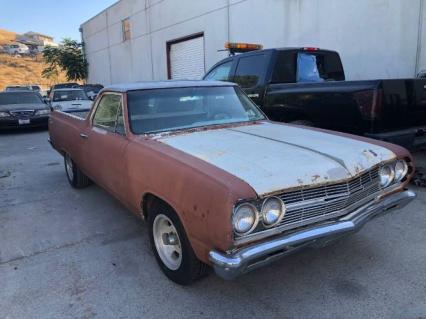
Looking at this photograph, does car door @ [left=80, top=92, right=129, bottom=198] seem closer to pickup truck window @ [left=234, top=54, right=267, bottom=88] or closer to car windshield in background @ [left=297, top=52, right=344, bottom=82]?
pickup truck window @ [left=234, top=54, right=267, bottom=88]

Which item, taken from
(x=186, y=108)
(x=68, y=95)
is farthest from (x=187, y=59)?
(x=186, y=108)

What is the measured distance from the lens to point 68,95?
1482cm

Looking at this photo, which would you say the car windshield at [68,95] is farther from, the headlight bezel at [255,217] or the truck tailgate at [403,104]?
the headlight bezel at [255,217]

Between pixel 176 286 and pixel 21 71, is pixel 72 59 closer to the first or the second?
pixel 176 286

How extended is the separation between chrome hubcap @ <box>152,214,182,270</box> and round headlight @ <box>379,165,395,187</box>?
5.65 feet

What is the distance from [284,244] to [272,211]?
0.72 ft

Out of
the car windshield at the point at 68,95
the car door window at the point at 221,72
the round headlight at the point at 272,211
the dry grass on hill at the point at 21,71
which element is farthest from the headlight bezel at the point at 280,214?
the dry grass on hill at the point at 21,71

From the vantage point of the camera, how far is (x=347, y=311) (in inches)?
108

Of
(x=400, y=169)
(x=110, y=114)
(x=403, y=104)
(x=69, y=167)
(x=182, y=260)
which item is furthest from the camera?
(x=69, y=167)

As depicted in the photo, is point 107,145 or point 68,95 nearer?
point 107,145

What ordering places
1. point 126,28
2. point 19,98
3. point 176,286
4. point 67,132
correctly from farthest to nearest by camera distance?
point 126,28 → point 19,98 → point 67,132 → point 176,286

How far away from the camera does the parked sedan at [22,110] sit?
12789mm

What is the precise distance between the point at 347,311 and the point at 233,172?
1274 mm

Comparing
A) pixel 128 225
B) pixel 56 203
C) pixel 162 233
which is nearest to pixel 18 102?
pixel 56 203
